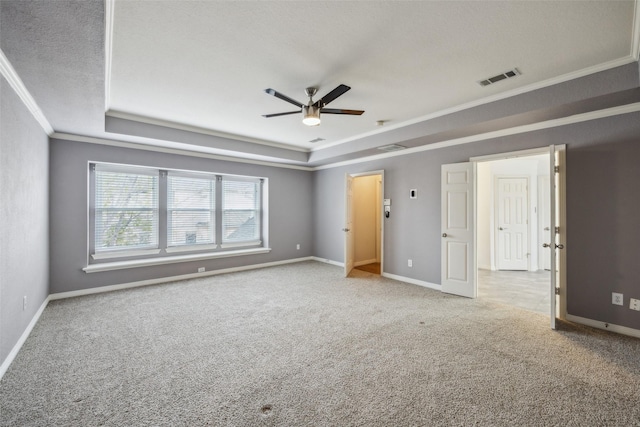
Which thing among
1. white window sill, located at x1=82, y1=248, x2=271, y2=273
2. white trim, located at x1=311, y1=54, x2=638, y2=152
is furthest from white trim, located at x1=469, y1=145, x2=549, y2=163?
white window sill, located at x1=82, y1=248, x2=271, y2=273

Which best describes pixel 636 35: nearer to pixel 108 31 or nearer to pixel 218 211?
pixel 108 31

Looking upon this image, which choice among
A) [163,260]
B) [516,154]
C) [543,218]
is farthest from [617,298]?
[163,260]

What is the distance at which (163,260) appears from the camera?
511cm

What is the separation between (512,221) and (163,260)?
7.30 meters

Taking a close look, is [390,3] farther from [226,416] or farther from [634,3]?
[226,416]

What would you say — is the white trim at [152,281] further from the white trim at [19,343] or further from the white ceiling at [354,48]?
the white ceiling at [354,48]

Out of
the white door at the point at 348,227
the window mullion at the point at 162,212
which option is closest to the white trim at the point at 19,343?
the window mullion at the point at 162,212

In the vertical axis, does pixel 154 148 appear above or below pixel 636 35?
below

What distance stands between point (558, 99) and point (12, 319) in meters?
5.83

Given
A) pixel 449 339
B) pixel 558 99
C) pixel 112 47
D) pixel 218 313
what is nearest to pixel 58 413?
pixel 218 313

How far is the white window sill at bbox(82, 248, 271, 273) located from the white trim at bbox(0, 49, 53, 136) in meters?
2.13

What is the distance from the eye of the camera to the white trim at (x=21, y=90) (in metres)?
2.25

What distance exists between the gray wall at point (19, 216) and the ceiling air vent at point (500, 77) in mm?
4502

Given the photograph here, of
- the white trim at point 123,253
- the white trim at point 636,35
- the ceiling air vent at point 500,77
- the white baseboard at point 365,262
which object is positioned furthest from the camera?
the white baseboard at point 365,262
